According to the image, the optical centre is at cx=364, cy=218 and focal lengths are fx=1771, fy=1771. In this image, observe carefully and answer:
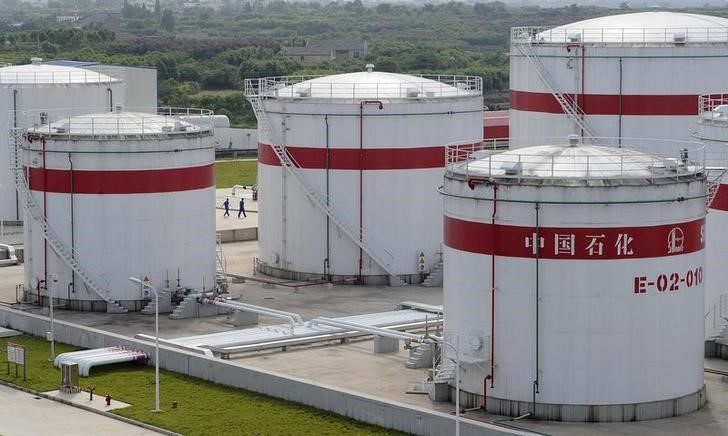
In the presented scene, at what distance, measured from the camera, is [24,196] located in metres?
67.2

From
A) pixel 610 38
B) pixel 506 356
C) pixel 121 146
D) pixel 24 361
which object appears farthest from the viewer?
pixel 610 38

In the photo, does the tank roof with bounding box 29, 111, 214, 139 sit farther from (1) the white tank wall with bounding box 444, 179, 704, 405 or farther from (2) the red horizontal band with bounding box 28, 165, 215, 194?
(1) the white tank wall with bounding box 444, 179, 704, 405

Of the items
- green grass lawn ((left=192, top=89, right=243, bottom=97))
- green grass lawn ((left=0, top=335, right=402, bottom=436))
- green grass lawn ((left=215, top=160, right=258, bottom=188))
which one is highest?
green grass lawn ((left=192, top=89, right=243, bottom=97))

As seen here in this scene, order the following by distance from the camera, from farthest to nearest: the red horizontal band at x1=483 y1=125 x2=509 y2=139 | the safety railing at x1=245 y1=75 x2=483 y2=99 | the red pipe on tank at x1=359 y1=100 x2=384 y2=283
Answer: the red horizontal band at x1=483 y1=125 x2=509 y2=139 → the safety railing at x1=245 y1=75 x2=483 y2=99 → the red pipe on tank at x1=359 y1=100 x2=384 y2=283

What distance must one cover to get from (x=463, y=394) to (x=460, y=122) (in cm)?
2614

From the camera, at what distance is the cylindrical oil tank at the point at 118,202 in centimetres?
6544

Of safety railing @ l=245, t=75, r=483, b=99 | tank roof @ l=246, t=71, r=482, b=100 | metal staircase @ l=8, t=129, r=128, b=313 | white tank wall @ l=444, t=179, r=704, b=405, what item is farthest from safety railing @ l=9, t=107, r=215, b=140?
white tank wall @ l=444, t=179, r=704, b=405

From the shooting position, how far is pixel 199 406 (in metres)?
51.7

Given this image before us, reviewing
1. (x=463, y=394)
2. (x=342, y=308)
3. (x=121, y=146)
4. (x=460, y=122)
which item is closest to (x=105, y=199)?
(x=121, y=146)

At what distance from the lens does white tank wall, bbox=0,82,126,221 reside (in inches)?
3374

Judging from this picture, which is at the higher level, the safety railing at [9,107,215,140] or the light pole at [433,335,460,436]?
the safety railing at [9,107,215,140]

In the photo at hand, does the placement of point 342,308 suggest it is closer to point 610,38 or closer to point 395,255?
point 395,255

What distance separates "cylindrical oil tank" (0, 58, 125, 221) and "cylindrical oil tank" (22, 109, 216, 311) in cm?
1844

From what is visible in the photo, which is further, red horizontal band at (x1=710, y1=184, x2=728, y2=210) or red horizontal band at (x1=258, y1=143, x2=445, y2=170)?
red horizontal band at (x1=258, y1=143, x2=445, y2=170)
